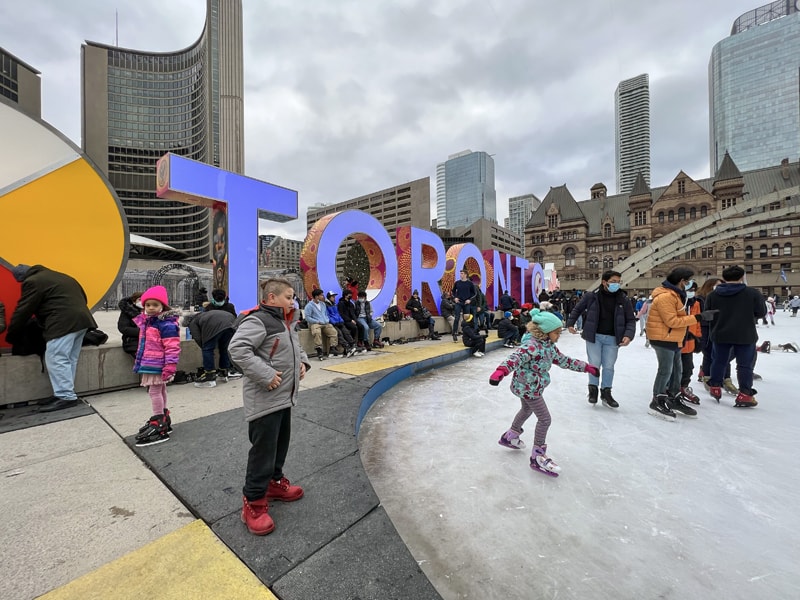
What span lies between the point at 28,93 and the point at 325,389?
81378 millimetres

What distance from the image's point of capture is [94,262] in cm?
473

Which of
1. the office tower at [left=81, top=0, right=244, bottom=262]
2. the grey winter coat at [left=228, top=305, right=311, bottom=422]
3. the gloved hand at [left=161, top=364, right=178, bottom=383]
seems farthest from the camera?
the office tower at [left=81, top=0, right=244, bottom=262]

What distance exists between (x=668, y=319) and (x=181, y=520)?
17.1ft

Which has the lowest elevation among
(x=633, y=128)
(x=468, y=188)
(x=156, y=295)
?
(x=156, y=295)

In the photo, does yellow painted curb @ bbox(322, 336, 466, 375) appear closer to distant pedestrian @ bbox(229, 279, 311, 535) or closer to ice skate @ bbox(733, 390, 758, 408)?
distant pedestrian @ bbox(229, 279, 311, 535)

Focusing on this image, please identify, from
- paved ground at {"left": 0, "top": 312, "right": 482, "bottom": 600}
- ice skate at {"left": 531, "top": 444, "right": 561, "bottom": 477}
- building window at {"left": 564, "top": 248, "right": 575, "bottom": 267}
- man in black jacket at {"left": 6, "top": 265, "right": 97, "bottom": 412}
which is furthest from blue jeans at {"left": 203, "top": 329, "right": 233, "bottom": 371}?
building window at {"left": 564, "top": 248, "right": 575, "bottom": 267}

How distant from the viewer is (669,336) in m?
4.18

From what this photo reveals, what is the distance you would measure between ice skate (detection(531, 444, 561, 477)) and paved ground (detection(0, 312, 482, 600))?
1.57 metres

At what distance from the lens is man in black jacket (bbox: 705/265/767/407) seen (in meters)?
4.53

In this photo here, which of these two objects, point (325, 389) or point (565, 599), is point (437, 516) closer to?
point (565, 599)

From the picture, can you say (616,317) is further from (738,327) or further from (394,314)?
(394,314)

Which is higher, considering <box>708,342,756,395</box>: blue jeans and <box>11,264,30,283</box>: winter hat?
<box>11,264,30,283</box>: winter hat

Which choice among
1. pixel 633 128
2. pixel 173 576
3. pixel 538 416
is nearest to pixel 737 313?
pixel 538 416

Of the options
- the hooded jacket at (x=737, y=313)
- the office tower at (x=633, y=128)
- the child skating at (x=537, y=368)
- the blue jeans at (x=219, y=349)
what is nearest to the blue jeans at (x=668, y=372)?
the hooded jacket at (x=737, y=313)
